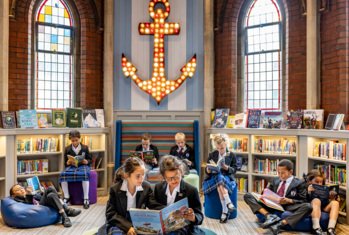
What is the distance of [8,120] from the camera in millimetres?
7062

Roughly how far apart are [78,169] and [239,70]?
3.90 metres

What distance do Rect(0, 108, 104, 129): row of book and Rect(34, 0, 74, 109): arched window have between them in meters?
0.40

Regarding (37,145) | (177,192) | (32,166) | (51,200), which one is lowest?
(51,200)

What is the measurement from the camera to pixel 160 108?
8.34 meters

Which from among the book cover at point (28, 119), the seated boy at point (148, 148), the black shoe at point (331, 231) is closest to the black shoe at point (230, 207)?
the black shoe at point (331, 231)

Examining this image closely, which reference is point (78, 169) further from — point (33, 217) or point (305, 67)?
point (305, 67)

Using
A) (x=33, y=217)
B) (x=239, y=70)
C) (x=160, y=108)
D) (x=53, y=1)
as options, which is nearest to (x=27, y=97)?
(x=53, y=1)

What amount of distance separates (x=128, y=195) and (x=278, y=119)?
175 inches

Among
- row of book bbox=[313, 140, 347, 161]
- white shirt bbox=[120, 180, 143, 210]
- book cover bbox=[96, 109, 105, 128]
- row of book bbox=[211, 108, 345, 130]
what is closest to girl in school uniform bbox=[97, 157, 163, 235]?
white shirt bbox=[120, 180, 143, 210]

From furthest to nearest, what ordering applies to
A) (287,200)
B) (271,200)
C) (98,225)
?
1. (98,225)
2. (271,200)
3. (287,200)

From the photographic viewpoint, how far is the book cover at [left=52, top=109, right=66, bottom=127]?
7.61 meters

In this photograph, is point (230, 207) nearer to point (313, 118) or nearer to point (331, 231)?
point (331, 231)

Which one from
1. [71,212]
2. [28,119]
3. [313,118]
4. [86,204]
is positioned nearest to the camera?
[71,212]

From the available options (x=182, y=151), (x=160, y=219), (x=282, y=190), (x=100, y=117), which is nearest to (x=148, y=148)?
(x=182, y=151)
